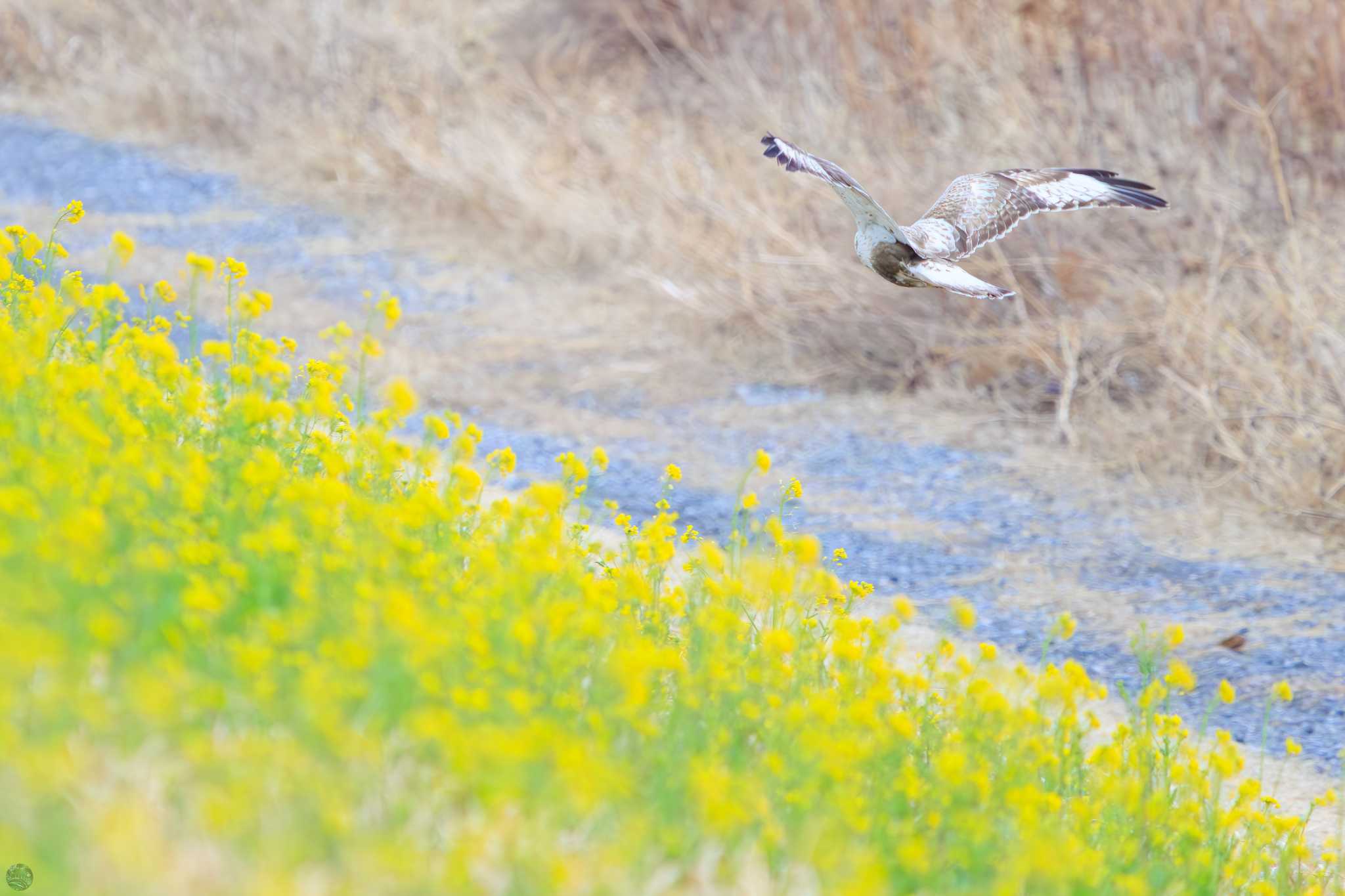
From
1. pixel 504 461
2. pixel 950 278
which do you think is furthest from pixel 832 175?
pixel 504 461

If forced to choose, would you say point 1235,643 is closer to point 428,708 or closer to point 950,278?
point 950,278

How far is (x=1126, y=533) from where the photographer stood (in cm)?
837

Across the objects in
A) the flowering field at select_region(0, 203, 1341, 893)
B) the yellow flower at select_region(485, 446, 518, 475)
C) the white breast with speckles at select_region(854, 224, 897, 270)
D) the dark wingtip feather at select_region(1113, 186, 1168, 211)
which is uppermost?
the dark wingtip feather at select_region(1113, 186, 1168, 211)

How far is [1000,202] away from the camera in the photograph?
18.0ft

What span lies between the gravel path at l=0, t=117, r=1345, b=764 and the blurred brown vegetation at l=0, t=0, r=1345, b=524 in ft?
2.31

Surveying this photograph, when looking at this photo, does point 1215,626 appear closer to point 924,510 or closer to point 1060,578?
point 1060,578

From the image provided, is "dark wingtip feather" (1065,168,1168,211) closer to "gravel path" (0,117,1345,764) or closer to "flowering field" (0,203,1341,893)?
"gravel path" (0,117,1345,764)

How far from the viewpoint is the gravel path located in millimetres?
6801

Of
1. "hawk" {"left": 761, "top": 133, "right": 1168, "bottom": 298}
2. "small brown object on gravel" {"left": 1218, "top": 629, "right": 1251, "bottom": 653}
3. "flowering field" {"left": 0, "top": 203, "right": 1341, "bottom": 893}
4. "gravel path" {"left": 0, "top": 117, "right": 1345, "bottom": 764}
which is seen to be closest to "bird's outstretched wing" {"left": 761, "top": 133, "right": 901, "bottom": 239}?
"hawk" {"left": 761, "top": 133, "right": 1168, "bottom": 298}

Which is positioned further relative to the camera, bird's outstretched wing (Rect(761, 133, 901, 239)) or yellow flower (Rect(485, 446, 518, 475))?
yellow flower (Rect(485, 446, 518, 475))

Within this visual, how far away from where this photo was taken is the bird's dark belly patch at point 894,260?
4719mm

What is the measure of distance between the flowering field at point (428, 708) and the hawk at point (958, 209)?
896 millimetres

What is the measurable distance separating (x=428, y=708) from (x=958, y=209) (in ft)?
10.2

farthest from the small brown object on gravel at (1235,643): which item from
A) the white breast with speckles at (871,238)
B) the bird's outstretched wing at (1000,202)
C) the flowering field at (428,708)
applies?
the white breast with speckles at (871,238)
